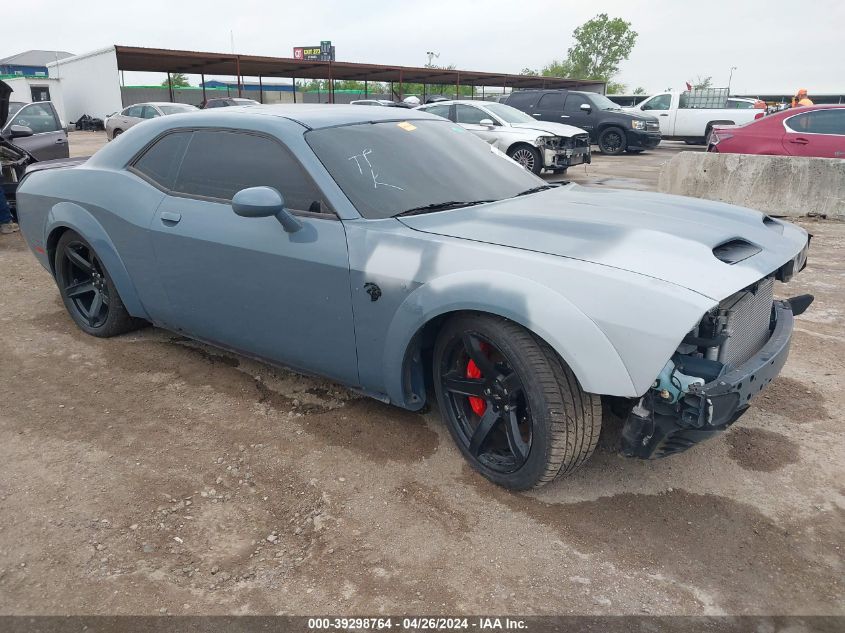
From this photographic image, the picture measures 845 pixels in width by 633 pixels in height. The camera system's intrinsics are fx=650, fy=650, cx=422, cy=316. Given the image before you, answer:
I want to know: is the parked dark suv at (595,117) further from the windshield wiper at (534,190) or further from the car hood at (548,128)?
the windshield wiper at (534,190)

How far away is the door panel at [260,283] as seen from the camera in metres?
2.95

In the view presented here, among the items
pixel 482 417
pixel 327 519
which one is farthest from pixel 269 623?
pixel 482 417

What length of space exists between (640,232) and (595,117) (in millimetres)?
15903

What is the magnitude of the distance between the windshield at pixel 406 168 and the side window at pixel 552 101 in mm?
14580

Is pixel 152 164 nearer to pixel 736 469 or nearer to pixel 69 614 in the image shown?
pixel 69 614

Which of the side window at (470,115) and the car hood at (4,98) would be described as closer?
the car hood at (4,98)

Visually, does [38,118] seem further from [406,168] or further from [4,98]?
[406,168]


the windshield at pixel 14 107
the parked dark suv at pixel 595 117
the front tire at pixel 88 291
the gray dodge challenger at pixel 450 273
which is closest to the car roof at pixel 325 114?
the gray dodge challenger at pixel 450 273

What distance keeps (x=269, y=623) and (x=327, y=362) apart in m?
1.28

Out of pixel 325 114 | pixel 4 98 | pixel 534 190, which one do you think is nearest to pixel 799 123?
pixel 534 190

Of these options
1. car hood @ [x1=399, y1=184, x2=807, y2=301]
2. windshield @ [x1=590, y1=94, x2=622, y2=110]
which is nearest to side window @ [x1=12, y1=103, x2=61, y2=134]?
car hood @ [x1=399, y1=184, x2=807, y2=301]

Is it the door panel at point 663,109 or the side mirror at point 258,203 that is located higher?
the side mirror at point 258,203

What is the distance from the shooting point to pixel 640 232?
267cm

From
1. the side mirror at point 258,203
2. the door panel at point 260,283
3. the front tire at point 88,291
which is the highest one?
the side mirror at point 258,203
